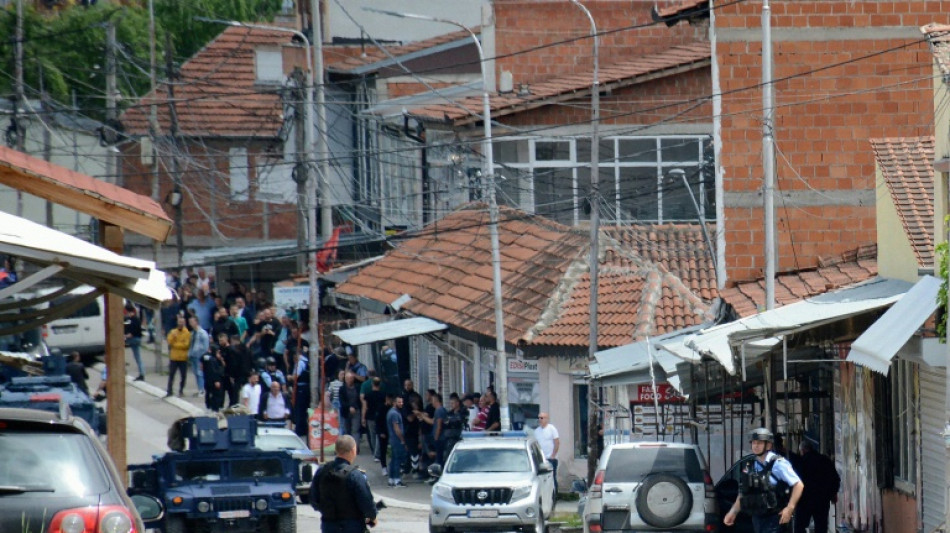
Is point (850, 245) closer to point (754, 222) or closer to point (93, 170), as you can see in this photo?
point (754, 222)

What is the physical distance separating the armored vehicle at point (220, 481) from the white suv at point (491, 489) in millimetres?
2310

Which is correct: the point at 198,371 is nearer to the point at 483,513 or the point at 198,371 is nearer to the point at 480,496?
the point at 480,496

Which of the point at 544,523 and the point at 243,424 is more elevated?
the point at 243,424

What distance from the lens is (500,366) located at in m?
28.6

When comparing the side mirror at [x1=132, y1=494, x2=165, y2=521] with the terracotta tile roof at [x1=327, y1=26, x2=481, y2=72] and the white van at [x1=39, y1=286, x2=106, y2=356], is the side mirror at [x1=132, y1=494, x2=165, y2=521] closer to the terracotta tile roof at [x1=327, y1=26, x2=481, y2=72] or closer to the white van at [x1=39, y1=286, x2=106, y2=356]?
the white van at [x1=39, y1=286, x2=106, y2=356]

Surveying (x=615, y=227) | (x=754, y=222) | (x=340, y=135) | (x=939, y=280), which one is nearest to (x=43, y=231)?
(x=939, y=280)

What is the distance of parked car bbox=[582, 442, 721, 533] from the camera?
18984 mm

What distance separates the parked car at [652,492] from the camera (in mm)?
18984

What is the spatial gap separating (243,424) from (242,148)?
33.7m

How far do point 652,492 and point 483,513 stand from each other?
4183mm

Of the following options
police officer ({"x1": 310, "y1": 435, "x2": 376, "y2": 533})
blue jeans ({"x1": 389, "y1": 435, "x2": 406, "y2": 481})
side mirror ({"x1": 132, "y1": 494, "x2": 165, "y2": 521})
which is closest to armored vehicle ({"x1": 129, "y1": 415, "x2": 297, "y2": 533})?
blue jeans ({"x1": 389, "y1": 435, "x2": 406, "y2": 481})

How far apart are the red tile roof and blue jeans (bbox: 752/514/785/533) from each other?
11767mm

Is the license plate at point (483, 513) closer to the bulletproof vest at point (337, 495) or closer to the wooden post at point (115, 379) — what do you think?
the wooden post at point (115, 379)

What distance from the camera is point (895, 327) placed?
15758mm
